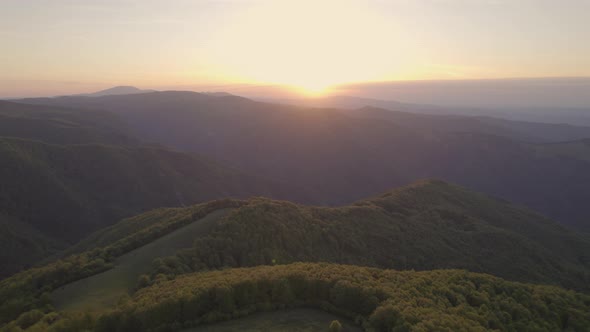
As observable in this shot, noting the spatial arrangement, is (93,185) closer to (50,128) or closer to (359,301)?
(50,128)

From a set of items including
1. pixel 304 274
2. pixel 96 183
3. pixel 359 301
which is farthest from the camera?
pixel 96 183

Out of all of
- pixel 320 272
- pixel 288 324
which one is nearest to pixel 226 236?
pixel 320 272

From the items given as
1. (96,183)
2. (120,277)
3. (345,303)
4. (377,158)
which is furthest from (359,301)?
(377,158)

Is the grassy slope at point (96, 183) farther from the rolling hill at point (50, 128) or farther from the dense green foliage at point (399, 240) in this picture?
the dense green foliage at point (399, 240)

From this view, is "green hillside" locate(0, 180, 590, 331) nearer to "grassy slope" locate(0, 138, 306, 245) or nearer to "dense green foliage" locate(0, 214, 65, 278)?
"dense green foliage" locate(0, 214, 65, 278)

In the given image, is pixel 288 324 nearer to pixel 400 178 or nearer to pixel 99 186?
pixel 99 186

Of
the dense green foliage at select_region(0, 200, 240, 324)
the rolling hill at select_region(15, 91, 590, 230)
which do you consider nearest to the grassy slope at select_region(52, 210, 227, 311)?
the dense green foliage at select_region(0, 200, 240, 324)
